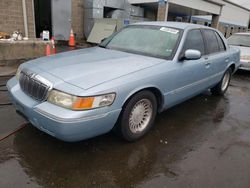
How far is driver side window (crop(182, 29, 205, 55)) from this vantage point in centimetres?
376

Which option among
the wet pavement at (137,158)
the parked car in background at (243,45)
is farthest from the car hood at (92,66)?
the parked car in background at (243,45)

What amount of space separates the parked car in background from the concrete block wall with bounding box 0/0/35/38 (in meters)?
8.36

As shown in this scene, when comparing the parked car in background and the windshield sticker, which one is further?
the parked car in background

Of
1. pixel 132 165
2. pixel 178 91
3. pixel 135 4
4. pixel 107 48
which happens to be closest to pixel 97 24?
pixel 135 4

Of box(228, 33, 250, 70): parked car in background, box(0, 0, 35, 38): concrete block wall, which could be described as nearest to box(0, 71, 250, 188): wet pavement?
box(228, 33, 250, 70): parked car in background

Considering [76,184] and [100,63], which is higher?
[100,63]

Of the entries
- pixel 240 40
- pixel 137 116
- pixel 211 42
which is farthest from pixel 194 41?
pixel 240 40

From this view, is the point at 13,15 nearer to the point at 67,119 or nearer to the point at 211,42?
the point at 211,42

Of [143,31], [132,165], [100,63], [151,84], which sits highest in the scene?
[143,31]

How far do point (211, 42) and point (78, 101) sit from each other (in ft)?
10.9

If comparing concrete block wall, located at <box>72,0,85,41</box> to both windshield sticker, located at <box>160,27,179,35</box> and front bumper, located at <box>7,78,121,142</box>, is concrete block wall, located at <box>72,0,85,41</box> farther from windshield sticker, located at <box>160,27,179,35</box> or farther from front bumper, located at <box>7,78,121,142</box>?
front bumper, located at <box>7,78,121,142</box>

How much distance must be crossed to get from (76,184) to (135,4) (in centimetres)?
1376

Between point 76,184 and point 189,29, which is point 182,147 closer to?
point 76,184

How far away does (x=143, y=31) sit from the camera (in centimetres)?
400
